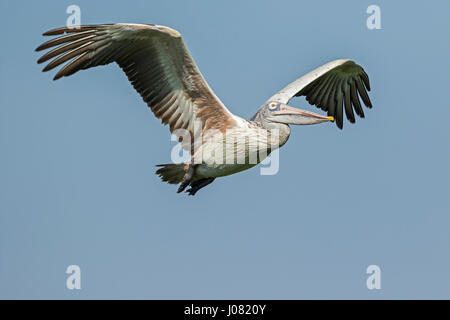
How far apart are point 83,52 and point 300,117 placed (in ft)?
9.68

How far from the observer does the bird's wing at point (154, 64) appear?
9.37 m

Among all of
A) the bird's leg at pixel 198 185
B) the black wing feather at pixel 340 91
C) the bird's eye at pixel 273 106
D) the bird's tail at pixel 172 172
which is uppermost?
the black wing feather at pixel 340 91

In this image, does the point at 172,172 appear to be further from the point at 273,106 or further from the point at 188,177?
the point at 273,106

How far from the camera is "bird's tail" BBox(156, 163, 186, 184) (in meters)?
10.2

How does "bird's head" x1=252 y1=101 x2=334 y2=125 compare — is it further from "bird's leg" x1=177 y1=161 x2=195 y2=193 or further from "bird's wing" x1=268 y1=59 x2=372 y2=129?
"bird's wing" x1=268 y1=59 x2=372 y2=129

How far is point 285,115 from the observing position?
1012 cm

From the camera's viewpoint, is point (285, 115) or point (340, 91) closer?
point (285, 115)

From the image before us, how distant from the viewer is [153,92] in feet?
33.6

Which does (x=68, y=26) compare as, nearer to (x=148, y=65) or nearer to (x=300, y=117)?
(x=148, y=65)

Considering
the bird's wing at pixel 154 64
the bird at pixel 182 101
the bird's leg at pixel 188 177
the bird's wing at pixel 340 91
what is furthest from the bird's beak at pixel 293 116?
the bird's wing at pixel 340 91

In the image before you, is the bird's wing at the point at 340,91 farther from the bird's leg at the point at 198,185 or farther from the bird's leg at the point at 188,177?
the bird's leg at the point at 188,177

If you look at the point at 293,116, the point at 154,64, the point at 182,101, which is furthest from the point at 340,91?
the point at 154,64

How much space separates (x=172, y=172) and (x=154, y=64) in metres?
1.50

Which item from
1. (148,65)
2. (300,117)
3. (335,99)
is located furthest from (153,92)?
(335,99)
